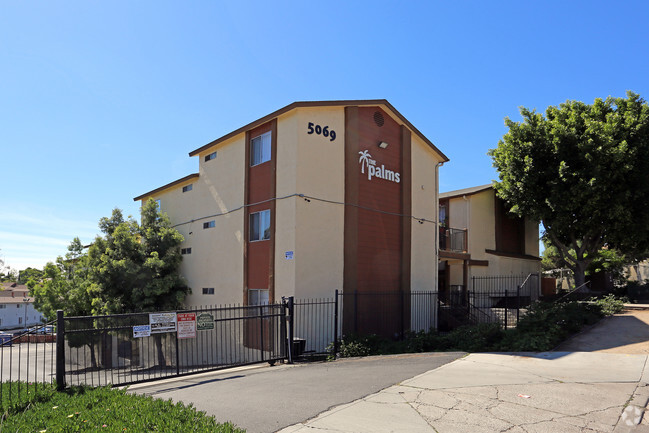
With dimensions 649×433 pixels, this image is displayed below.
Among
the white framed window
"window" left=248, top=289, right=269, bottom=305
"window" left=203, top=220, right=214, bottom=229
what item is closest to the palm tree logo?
"window" left=248, top=289, right=269, bottom=305

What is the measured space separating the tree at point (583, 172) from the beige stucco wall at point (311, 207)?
11.2m

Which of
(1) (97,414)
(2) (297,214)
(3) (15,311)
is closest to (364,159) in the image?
(2) (297,214)

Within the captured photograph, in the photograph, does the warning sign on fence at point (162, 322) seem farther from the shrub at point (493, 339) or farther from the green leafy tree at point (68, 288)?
the green leafy tree at point (68, 288)

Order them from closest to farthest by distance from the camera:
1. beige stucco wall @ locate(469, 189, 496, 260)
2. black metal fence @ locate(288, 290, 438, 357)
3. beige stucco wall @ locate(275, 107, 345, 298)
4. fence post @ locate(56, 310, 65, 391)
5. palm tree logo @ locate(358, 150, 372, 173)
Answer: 1. fence post @ locate(56, 310, 65, 391)
2. black metal fence @ locate(288, 290, 438, 357)
3. beige stucco wall @ locate(275, 107, 345, 298)
4. palm tree logo @ locate(358, 150, 372, 173)
5. beige stucco wall @ locate(469, 189, 496, 260)

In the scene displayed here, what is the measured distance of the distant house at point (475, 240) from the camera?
2358 centimetres

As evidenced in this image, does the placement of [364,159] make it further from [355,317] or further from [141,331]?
[141,331]

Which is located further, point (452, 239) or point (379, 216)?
point (452, 239)

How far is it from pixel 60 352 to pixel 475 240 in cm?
2029

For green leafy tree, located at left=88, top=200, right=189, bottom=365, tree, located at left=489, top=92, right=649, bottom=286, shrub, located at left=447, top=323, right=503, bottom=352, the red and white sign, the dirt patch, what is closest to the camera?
the red and white sign

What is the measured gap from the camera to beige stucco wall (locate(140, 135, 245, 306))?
18297mm

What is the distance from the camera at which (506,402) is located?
682 centimetres

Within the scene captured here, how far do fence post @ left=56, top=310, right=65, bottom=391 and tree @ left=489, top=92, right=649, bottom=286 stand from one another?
20691 millimetres

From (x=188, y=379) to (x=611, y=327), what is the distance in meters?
12.6

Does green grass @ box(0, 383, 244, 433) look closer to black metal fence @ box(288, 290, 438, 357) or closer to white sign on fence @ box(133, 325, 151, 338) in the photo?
white sign on fence @ box(133, 325, 151, 338)
